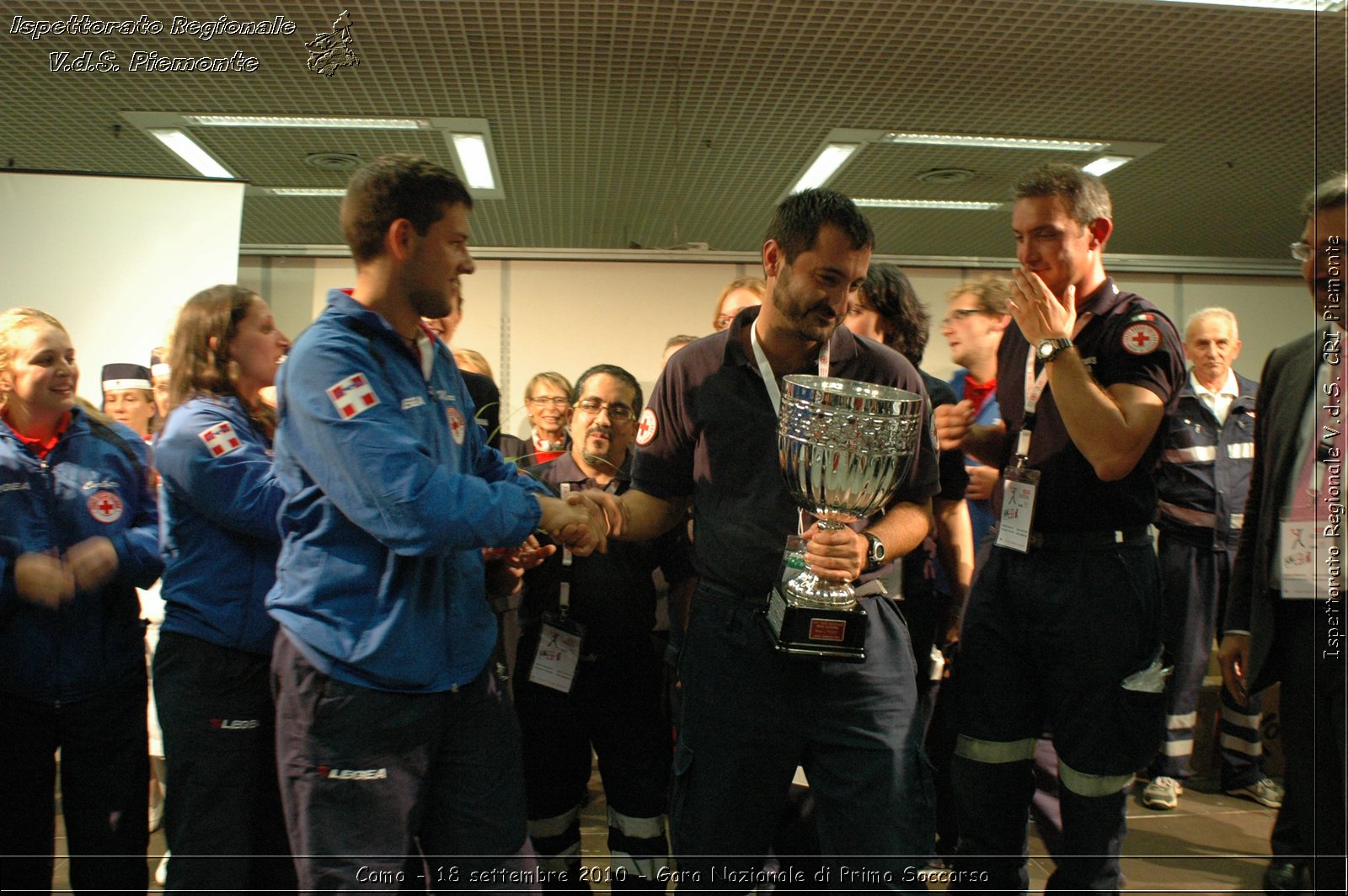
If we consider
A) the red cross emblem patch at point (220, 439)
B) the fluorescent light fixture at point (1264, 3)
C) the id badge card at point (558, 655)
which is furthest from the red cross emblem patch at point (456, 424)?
the fluorescent light fixture at point (1264, 3)

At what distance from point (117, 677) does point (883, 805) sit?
1943mm

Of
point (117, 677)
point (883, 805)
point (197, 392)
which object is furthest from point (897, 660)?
point (117, 677)

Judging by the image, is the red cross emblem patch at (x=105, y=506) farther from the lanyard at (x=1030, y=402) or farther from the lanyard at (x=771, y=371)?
the lanyard at (x=1030, y=402)

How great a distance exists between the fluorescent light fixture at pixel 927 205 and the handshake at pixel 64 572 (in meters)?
7.24

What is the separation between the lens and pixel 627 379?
112 inches

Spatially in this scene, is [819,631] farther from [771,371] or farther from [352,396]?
[352,396]

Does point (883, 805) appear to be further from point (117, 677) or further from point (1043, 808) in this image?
point (117, 677)

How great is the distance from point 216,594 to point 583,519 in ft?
3.17

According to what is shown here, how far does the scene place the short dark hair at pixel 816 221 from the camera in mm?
1790

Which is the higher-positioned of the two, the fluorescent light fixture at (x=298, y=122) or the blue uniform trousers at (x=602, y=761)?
the fluorescent light fixture at (x=298, y=122)

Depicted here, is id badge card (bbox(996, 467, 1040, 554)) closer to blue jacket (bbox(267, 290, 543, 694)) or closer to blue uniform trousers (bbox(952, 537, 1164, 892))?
blue uniform trousers (bbox(952, 537, 1164, 892))

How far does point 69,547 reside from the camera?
2.33 meters

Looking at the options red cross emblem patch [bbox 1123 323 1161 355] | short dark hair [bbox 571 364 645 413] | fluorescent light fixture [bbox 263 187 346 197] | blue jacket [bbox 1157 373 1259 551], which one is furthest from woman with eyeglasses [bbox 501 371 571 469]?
fluorescent light fixture [bbox 263 187 346 197]

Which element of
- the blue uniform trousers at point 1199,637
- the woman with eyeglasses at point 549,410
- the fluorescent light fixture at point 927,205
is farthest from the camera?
the fluorescent light fixture at point 927,205
